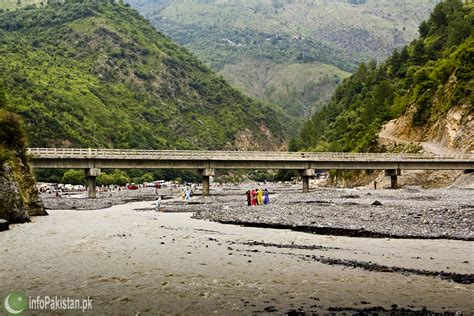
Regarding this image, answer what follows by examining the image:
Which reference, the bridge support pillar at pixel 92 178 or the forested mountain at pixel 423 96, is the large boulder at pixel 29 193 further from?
the forested mountain at pixel 423 96

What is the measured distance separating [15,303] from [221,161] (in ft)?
216

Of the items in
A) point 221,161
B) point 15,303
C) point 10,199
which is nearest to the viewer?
point 15,303

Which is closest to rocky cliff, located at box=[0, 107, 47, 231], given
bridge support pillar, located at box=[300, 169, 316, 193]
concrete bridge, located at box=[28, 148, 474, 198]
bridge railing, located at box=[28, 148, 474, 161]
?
bridge railing, located at box=[28, 148, 474, 161]

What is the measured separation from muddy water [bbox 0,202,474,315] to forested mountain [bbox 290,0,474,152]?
74.6m

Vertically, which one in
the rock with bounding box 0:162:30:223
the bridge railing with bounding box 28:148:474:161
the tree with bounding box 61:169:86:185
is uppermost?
the bridge railing with bounding box 28:148:474:161

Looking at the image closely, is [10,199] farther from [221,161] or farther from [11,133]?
[221,161]

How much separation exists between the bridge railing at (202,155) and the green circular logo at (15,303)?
180 ft

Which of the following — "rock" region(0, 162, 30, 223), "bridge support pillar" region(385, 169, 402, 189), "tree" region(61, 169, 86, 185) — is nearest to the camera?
"rock" region(0, 162, 30, 223)

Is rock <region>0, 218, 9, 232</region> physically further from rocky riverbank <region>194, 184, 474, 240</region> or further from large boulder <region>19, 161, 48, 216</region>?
rocky riverbank <region>194, 184, 474, 240</region>

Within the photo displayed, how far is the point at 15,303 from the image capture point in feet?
44.3

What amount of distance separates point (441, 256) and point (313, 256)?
17.0 feet

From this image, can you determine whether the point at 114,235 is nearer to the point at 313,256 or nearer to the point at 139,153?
the point at 313,256

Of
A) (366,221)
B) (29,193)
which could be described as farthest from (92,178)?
(366,221)

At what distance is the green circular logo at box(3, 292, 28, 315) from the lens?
1280 cm
